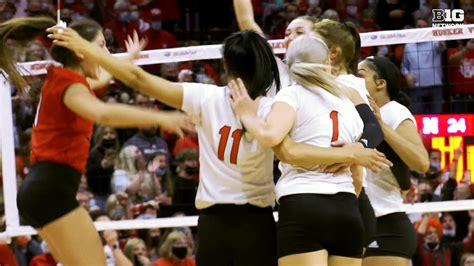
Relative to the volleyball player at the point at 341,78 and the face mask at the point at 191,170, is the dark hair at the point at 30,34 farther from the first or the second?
the face mask at the point at 191,170

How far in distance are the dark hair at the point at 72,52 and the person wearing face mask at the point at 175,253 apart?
3.54 meters

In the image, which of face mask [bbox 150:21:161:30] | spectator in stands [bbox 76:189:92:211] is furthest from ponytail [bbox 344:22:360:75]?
face mask [bbox 150:21:161:30]

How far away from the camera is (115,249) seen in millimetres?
9078

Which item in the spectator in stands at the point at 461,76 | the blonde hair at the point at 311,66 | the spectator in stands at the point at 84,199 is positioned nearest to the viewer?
the blonde hair at the point at 311,66

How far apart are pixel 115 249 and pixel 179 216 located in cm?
83

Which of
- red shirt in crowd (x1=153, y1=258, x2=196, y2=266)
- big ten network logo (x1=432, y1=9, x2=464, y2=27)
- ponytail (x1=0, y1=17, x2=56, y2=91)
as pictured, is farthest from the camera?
big ten network logo (x1=432, y1=9, x2=464, y2=27)

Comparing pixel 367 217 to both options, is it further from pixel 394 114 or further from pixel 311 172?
pixel 394 114

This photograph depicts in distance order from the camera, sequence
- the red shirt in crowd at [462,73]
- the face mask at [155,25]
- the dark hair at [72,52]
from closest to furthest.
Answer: the dark hair at [72,52] → the red shirt in crowd at [462,73] → the face mask at [155,25]

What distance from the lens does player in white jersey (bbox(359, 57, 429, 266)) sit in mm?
5879

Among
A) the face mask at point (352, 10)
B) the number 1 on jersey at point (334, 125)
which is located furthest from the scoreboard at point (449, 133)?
the face mask at point (352, 10)

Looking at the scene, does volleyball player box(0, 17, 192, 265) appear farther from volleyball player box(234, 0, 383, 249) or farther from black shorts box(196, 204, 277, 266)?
volleyball player box(234, 0, 383, 249)

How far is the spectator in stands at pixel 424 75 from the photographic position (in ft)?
32.5

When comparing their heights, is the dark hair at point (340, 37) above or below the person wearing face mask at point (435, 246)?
above

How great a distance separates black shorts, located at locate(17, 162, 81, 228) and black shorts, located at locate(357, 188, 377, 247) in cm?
154
